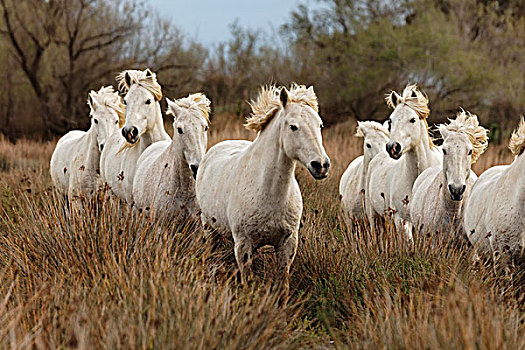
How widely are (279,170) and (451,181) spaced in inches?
69.6

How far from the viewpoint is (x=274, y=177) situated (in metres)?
4.31

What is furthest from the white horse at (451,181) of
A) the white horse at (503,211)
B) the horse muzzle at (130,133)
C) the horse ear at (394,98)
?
the horse muzzle at (130,133)

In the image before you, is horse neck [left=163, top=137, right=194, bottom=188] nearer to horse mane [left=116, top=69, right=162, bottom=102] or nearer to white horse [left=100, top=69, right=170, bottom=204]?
white horse [left=100, top=69, right=170, bottom=204]

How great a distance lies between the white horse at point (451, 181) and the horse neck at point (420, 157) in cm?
46

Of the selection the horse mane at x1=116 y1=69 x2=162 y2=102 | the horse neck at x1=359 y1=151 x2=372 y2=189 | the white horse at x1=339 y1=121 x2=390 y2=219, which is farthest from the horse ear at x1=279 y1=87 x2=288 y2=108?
the horse neck at x1=359 y1=151 x2=372 y2=189

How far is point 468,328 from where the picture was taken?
8.43 ft

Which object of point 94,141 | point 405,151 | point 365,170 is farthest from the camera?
point 365,170

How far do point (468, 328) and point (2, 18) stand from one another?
2031 centimetres

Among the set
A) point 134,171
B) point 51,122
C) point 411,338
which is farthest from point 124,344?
point 51,122

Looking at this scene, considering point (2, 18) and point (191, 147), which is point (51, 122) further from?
point (191, 147)

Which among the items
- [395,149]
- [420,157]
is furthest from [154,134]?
A: [420,157]

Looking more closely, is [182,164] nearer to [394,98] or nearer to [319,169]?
[319,169]

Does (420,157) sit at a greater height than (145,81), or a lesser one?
lesser

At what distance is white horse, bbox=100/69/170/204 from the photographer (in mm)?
6470
